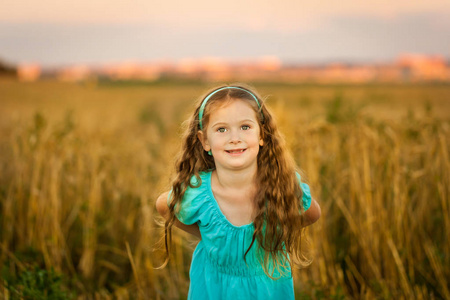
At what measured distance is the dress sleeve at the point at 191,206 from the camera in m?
1.61

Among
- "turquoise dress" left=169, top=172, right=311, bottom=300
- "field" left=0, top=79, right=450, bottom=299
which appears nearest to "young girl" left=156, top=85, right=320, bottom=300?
"turquoise dress" left=169, top=172, right=311, bottom=300

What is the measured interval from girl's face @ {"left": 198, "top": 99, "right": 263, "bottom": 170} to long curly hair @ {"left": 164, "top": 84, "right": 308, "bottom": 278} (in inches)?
1.2

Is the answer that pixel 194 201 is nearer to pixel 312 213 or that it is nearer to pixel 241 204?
pixel 241 204

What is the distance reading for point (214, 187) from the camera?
1637 mm

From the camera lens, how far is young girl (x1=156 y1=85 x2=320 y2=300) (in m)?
1.55

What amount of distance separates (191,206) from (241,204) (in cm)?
20

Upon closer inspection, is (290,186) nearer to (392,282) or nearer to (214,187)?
(214,187)

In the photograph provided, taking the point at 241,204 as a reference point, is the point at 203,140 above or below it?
above

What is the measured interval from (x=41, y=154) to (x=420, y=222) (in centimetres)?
275

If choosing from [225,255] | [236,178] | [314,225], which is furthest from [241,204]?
[314,225]

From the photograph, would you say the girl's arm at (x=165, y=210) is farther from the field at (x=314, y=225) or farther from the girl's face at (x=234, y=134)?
the field at (x=314, y=225)

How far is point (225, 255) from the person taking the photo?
1.61m

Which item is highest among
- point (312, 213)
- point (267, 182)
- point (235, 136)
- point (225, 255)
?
point (235, 136)

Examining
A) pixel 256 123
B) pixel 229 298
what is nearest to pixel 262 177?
pixel 256 123
